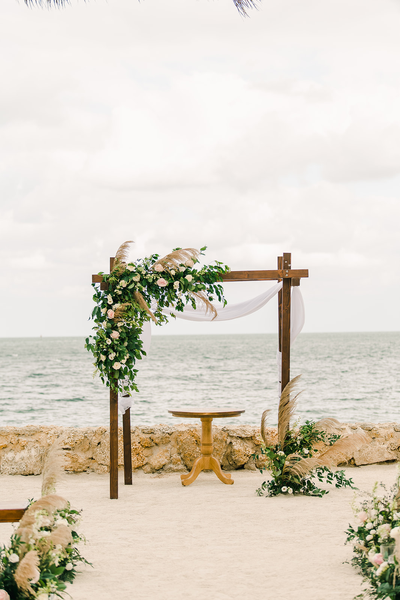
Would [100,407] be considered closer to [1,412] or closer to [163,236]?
[1,412]

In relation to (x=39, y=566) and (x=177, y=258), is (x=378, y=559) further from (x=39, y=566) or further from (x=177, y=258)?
(x=177, y=258)

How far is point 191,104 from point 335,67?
8.21 m

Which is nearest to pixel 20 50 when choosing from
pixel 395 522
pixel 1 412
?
pixel 1 412

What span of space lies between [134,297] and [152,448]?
2.22m

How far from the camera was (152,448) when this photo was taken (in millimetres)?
7773

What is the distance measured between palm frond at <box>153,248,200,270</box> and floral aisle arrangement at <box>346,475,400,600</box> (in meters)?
3.42

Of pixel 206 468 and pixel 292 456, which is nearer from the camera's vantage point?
pixel 292 456

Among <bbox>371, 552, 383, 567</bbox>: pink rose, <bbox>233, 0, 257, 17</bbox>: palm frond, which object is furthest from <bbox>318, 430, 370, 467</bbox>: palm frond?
<bbox>233, 0, 257, 17</bbox>: palm frond

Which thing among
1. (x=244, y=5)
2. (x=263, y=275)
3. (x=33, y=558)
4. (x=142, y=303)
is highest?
(x=244, y=5)

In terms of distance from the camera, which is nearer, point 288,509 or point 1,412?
point 288,509

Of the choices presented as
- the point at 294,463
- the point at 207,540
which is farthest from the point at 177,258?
the point at 207,540

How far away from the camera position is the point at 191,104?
3031cm

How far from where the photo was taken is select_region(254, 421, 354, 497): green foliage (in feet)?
20.9

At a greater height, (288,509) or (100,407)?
(288,509)
